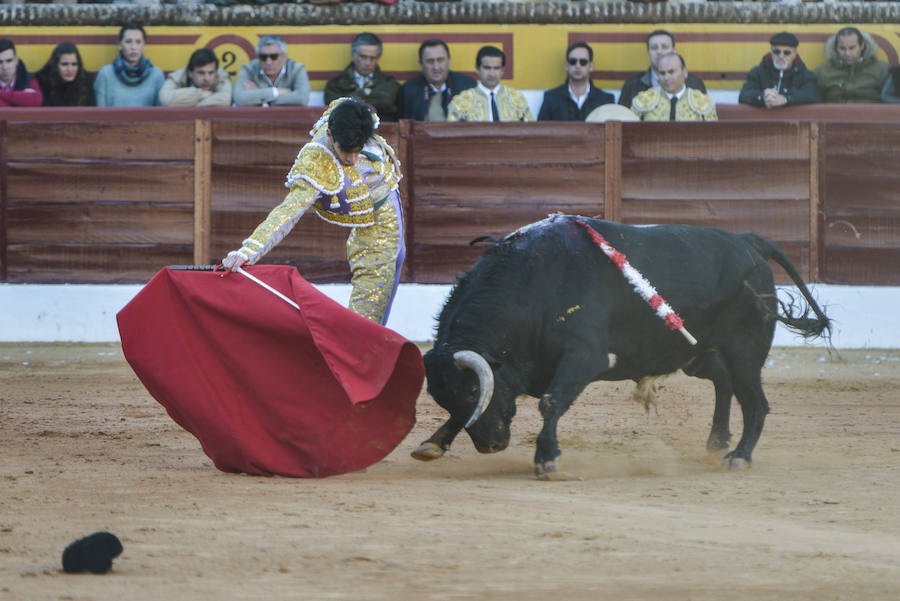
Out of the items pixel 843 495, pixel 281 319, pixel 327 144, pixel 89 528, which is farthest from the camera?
pixel 327 144

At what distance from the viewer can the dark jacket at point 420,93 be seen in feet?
26.2

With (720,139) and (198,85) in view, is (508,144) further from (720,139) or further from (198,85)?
(198,85)

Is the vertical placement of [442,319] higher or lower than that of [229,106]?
lower

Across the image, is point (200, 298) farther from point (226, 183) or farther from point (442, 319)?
point (226, 183)

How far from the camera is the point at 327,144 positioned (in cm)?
434

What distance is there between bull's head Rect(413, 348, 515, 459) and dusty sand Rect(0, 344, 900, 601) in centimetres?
14

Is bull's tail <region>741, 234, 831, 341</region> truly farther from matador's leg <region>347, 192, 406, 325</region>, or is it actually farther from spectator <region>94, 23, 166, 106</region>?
spectator <region>94, 23, 166, 106</region>

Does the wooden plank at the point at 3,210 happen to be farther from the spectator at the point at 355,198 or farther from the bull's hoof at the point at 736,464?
the bull's hoof at the point at 736,464

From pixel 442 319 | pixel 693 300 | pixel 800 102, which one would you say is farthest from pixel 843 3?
pixel 442 319

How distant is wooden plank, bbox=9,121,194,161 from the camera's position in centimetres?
800

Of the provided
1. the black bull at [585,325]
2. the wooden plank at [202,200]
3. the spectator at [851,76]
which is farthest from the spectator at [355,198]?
the spectator at [851,76]

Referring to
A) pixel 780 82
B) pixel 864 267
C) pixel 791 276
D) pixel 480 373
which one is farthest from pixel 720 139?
pixel 480 373

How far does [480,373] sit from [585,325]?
44cm

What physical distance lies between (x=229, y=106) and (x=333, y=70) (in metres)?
0.72
